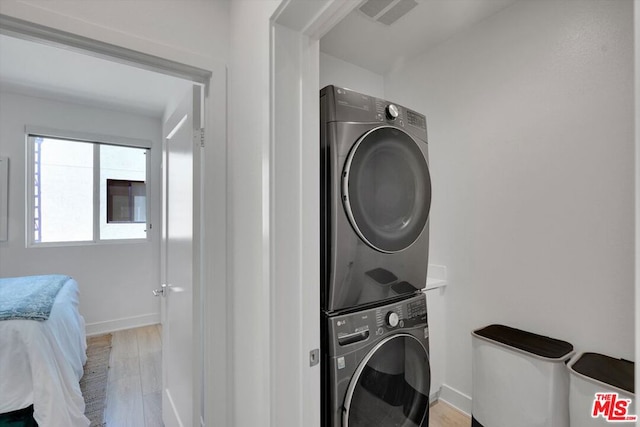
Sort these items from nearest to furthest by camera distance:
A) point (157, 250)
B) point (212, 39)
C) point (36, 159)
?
point (212, 39), point (36, 159), point (157, 250)

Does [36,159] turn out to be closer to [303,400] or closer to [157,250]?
[157,250]

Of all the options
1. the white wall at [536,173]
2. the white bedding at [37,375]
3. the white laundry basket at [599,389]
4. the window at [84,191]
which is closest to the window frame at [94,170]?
the window at [84,191]

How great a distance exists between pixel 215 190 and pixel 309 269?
637 mm

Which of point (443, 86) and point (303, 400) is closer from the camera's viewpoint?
point (303, 400)

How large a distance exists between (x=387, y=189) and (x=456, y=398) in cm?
174

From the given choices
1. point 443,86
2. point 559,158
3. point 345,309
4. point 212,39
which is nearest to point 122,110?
point 212,39

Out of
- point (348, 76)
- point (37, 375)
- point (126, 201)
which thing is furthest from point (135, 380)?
point (348, 76)

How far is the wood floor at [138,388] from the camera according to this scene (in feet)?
6.69

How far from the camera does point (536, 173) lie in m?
1.72

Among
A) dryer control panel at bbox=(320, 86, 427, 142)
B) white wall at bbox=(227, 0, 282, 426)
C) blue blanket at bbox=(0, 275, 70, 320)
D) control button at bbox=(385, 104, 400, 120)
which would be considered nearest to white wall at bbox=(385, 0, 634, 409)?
dryer control panel at bbox=(320, 86, 427, 142)

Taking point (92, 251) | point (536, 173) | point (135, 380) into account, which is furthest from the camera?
point (92, 251)

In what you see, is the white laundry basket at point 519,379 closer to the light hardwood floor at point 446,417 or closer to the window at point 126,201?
the light hardwood floor at point 446,417

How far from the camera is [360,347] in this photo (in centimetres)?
120

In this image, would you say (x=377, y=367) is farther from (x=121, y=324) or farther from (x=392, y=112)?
(x=121, y=324)
